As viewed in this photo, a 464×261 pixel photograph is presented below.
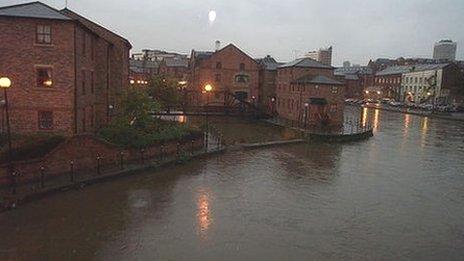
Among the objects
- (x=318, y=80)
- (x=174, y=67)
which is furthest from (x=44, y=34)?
(x=174, y=67)

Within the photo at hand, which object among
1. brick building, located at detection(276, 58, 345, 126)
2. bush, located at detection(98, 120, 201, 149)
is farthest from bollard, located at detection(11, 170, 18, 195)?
brick building, located at detection(276, 58, 345, 126)

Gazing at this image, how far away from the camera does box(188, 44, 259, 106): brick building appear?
6331 cm

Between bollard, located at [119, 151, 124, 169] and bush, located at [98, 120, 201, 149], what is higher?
bush, located at [98, 120, 201, 149]

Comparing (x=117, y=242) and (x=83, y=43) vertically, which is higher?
(x=83, y=43)

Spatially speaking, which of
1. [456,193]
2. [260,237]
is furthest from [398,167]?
[260,237]

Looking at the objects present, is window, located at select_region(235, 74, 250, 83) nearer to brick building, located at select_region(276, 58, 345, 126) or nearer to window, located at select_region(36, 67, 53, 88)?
brick building, located at select_region(276, 58, 345, 126)

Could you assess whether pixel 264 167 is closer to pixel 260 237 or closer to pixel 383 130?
pixel 260 237

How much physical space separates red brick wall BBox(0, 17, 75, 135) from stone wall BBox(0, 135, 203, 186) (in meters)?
3.62

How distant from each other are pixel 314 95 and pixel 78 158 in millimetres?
34338

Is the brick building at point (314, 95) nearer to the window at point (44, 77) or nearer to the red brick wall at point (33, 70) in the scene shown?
the red brick wall at point (33, 70)

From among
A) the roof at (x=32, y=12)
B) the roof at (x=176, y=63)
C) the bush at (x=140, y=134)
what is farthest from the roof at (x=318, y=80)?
the roof at (x=176, y=63)

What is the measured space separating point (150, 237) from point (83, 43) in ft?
56.0

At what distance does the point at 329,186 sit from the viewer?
76.9 ft

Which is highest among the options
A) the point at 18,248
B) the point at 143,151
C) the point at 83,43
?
the point at 83,43
